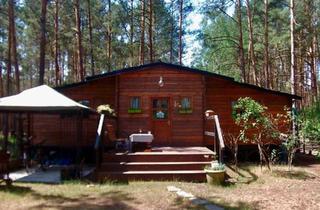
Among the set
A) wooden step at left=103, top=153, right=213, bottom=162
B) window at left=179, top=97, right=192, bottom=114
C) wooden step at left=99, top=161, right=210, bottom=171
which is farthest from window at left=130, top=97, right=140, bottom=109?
wooden step at left=99, top=161, right=210, bottom=171

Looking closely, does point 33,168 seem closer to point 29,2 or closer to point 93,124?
point 93,124

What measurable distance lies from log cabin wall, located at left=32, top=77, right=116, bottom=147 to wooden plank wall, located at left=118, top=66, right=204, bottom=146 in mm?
642

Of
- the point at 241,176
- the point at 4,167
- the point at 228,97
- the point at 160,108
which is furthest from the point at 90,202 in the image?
the point at 228,97

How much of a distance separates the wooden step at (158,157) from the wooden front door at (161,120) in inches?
121

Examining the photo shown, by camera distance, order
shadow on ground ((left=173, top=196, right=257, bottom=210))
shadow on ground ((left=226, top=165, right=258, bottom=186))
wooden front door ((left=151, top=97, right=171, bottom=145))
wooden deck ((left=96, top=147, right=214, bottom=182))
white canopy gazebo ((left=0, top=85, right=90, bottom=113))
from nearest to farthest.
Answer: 1. shadow on ground ((left=173, top=196, right=257, bottom=210))
2. white canopy gazebo ((left=0, top=85, right=90, bottom=113))
3. shadow on ground ((left=226, top=165, right=258, bottom=186))
4. wooden deck ((left=96, top=147, right=214, bottom=182))
5. wooden front door ((left=151, top=97, right=171, bottom=145))

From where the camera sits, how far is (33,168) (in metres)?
12.0

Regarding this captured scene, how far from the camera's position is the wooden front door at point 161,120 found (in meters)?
14.4

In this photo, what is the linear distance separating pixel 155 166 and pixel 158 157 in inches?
20.5

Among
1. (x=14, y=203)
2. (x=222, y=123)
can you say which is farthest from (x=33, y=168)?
(x=222, y=123)

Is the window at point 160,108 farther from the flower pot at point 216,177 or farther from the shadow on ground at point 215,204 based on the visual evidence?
the shadow on ground at point 215,204

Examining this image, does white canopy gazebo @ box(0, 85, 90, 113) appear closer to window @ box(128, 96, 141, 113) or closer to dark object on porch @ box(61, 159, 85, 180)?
dark object on porch @ box(61, 159, 85, 180)

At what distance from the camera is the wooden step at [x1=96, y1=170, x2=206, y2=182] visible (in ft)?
33.8

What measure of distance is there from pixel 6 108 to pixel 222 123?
7589 mm

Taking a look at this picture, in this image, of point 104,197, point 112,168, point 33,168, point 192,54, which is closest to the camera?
point 104,197
